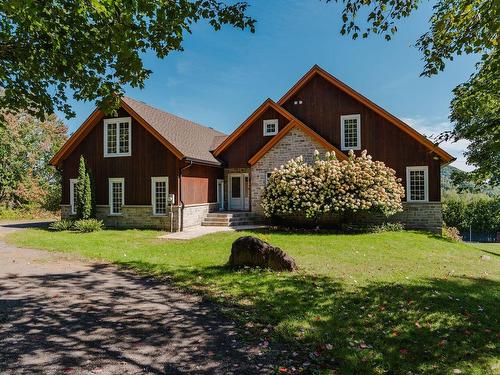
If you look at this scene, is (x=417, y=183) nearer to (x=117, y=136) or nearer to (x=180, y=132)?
(x=180, y=132)

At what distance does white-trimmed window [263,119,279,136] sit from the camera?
20188 mm

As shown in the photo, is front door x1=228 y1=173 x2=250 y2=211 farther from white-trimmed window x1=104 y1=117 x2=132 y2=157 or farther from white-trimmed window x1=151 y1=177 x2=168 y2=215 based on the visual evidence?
white-trimmed window x1=104 y1=117 x2=132 y2=157

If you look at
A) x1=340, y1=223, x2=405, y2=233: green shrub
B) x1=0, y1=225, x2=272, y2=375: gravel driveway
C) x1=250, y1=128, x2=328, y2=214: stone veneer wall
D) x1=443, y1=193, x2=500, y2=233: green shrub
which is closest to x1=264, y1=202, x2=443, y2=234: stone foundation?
x1=340, y1=223, x2=405, y2=233: green shrub

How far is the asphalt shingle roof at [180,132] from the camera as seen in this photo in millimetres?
18225

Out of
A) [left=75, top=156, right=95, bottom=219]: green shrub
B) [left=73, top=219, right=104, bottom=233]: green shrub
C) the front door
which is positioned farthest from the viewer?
the front door

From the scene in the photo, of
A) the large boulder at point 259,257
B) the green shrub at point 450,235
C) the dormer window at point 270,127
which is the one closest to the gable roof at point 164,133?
the dormer window at point 270,127

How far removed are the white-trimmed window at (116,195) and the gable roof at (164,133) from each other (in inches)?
134

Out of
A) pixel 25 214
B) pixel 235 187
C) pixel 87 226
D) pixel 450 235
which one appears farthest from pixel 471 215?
pixel 25 214

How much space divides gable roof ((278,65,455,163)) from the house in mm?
55

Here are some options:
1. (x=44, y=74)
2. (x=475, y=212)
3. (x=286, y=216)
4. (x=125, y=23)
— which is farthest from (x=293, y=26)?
(x=475, y=212)

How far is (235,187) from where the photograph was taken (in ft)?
70.7

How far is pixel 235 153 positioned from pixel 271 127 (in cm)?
285

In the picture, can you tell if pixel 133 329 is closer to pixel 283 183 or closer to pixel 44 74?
pixel 44 74

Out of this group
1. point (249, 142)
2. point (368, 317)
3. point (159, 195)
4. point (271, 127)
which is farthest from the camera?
point (249, 142)
